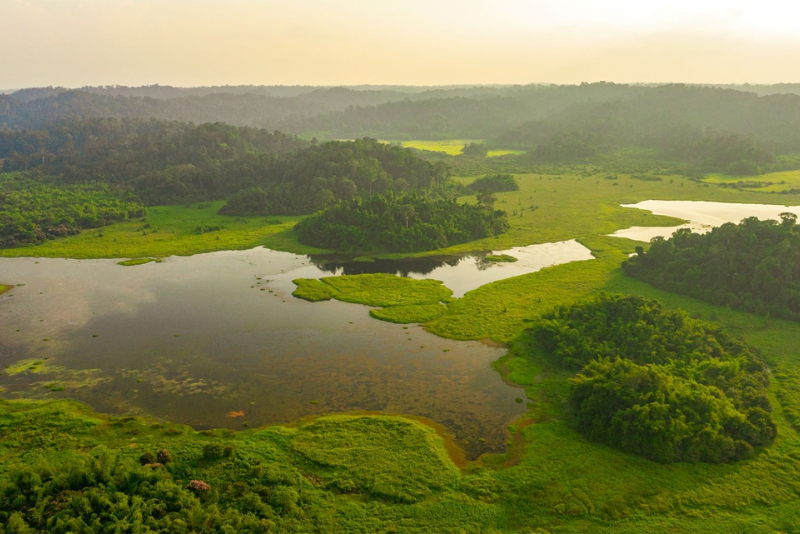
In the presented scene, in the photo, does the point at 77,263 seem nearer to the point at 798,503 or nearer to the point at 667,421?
the point at 667,421

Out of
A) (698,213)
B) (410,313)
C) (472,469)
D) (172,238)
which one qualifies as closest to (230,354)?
(410,313)

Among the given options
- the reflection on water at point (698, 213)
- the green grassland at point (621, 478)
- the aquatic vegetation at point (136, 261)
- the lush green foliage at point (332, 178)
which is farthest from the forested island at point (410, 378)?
the lush green foliage at point (332, 178)

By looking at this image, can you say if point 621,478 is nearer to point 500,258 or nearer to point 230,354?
point 230,354

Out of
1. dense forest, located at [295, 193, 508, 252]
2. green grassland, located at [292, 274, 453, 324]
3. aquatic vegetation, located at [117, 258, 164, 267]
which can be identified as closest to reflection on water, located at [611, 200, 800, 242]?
dense forest, located at [295, 193, 508, 252]

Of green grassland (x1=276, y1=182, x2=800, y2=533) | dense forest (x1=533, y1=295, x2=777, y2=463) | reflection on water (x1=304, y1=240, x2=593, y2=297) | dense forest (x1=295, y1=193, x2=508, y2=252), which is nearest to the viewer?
green grassland (x1=276, y1=182, x2=800, y2=533)

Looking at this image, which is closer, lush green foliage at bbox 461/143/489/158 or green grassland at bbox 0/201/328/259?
green grassland at bbox 0/201/328/259

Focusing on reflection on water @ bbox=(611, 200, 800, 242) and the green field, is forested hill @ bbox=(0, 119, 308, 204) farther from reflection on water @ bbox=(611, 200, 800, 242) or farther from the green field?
the green field
